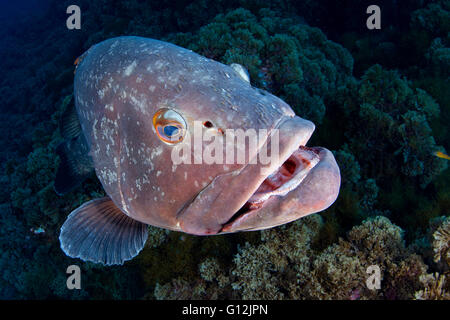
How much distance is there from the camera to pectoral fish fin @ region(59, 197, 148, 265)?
2.60m

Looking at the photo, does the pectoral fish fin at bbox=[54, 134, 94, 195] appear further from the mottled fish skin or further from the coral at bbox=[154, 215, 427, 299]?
the coral at bbox=[154, 215, 427, 299]

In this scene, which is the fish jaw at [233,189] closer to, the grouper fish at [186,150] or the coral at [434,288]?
the grouper fish at [186,150]

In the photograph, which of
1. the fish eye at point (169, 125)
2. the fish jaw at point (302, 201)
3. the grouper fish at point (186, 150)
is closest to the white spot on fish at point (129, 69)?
the grouper fish at point (186, 150)

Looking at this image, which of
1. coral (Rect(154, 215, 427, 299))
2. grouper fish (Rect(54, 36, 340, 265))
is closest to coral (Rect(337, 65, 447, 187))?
coral (Rect(154, 215, 427, 299))

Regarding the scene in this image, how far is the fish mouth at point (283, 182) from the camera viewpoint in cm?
160

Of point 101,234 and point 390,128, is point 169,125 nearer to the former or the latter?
point 101,234

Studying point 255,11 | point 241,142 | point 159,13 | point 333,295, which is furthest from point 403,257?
point 159,13

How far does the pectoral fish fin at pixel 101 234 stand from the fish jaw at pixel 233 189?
1135 millimetres

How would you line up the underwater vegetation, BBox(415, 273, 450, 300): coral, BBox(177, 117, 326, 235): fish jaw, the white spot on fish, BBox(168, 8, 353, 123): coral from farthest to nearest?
BBox(168, 8, 353, 123): coral, the underwater vegetation, BBox(415, 273, 450, 300): coral, the white spot on fish, BBox(177, 117, 326, 235): fish jaw

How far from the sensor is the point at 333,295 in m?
3.14

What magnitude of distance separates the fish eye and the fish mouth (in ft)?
2.09

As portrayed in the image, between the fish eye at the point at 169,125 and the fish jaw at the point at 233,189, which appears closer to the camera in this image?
the fish jaw at the point at 233,189

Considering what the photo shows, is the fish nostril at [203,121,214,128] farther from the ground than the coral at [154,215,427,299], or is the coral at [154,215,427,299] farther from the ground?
the fish nostril at [203,121,214,128]

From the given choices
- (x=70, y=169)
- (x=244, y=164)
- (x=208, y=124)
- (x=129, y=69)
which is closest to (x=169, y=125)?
(x=208, y=124)
